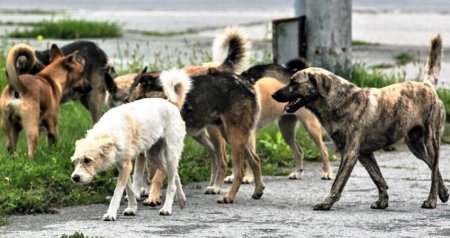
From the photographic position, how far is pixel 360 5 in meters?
26.9

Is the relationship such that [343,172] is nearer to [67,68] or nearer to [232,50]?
[232,50]

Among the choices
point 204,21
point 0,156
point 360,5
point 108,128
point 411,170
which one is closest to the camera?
point 108,128

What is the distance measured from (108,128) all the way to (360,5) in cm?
1850

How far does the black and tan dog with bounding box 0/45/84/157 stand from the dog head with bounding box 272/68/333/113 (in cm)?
234

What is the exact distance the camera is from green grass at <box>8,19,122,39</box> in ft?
62.3

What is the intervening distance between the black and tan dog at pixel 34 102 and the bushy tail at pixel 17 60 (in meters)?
0.02

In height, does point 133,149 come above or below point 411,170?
above

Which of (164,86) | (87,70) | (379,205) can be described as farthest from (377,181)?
(87,70)

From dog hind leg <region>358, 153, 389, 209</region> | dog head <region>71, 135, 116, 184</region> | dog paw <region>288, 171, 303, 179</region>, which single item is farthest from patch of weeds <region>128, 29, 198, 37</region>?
dog head <region>71, 135, 116, 184</region>

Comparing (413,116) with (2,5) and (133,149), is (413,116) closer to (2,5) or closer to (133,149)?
(133,149)

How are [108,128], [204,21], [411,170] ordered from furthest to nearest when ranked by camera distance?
[204,21] → [411,170] → [108,128]

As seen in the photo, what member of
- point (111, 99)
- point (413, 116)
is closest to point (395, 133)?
point (413, 116)

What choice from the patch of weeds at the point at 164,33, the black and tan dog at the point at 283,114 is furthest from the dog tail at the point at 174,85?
the patch of weeds at the point at 164,33

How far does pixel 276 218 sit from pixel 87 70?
173 inches
